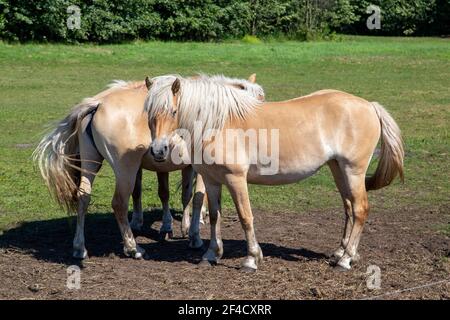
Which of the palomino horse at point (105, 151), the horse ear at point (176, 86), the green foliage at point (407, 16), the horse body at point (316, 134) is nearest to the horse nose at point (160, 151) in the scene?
the horse ear at point (176, 86)

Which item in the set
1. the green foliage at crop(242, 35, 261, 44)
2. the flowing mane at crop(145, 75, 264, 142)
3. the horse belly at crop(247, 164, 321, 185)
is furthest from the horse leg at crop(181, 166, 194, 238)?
the green foliage at crop(242, 35, 261, 44)

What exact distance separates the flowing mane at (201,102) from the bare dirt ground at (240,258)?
140 cm

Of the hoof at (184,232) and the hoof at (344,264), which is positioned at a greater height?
the hoof at (344,264)

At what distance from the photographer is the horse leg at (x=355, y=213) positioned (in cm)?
749

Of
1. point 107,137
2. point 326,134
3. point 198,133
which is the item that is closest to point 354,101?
point 326,134

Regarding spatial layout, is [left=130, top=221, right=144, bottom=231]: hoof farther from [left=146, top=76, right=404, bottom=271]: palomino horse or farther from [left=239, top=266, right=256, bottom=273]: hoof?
[left=239, top=266, right=256, bottom=273]: hoof

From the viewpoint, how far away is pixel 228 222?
9.48m

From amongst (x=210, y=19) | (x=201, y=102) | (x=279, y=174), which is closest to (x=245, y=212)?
(x=279, y=174)

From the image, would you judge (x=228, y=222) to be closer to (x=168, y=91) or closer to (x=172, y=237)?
(x=172, y=237)

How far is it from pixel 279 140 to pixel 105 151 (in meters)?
1.72

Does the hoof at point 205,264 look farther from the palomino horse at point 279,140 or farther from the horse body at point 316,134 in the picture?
the horse body at point 316,134

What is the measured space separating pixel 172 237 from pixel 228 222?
2.55 feet

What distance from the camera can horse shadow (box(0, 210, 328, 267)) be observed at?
318 inches

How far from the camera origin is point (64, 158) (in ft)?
26.6
